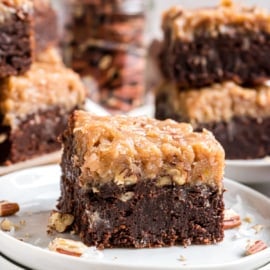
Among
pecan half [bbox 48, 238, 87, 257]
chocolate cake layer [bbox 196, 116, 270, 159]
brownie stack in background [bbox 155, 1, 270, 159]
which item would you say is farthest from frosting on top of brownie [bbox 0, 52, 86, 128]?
pecan half [bbox 48, 238, 87, 257]

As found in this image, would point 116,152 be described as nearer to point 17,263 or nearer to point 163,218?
point 163,218

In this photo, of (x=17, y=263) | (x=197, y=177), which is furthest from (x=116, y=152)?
(x=17, y=263)

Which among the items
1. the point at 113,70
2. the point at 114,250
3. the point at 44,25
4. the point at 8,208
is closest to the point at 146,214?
the point at 114,250

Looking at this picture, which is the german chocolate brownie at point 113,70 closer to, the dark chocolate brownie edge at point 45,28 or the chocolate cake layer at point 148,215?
the dark chocolate brownie edge at point 45,28

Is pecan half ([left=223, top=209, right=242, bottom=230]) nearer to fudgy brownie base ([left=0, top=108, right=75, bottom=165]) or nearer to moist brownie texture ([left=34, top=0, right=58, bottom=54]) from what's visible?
fudgy brownie base ([left=0, top=108, right=75, bottom=165])

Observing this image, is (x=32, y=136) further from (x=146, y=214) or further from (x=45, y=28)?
(x=146, y=214)
